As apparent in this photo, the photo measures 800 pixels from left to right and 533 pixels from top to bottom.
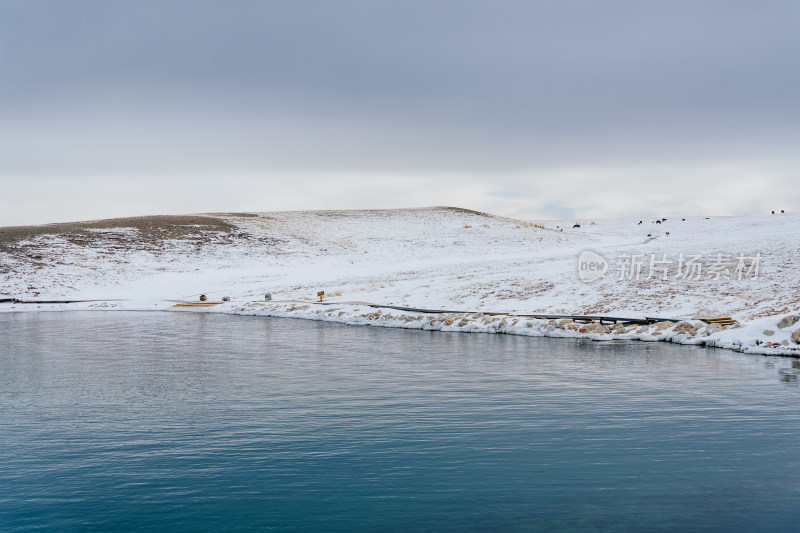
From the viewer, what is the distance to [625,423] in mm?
14961

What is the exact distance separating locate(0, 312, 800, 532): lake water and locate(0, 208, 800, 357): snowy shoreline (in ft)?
38.3

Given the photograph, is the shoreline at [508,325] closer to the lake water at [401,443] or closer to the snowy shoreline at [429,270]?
the snowy shoreline at [429,270]

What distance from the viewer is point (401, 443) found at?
43.9 ft

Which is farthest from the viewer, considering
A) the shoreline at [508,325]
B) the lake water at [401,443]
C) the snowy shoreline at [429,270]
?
the snowy shoreline at [429,270]

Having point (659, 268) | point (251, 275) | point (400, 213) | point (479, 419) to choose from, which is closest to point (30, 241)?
point (251, 275)

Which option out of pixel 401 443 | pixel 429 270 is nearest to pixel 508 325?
pixel 401 443

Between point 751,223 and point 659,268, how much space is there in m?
51.6

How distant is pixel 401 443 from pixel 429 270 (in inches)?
2178


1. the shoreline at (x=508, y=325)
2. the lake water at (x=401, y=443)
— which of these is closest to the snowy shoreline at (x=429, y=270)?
the shoreline at (x=508, y=325)

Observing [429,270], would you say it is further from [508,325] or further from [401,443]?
[401,443]

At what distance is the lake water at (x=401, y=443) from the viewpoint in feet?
32.7

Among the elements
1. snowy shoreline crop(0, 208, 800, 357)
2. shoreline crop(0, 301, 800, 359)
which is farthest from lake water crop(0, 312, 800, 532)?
snowy shoreline crop(0, 208, 800, 357)

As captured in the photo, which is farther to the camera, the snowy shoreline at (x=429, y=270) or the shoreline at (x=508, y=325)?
the snowy shoreline at (x=429, y=270)

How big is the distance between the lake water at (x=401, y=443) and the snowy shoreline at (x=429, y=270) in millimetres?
11680
